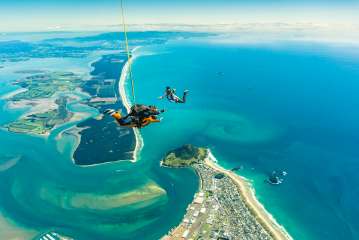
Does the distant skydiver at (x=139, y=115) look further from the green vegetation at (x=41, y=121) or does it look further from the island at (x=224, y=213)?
the green vegetation at (x=41, y=121)

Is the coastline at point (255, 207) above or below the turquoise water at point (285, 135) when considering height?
above

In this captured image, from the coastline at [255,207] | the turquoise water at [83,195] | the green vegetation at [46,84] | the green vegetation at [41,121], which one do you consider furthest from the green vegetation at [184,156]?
the green vegetation at [46,84]

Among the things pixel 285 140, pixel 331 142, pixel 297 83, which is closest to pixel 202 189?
pixel 285 140

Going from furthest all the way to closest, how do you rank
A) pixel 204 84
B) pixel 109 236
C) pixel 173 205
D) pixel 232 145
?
pixel 204 84 < pixel 232 145 < pixel 173 205 < pixel 109 236

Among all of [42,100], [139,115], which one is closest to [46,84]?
[42,100]

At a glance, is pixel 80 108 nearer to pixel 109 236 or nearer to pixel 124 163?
pixel 124 163

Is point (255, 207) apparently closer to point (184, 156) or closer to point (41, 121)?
point (184, 156)
